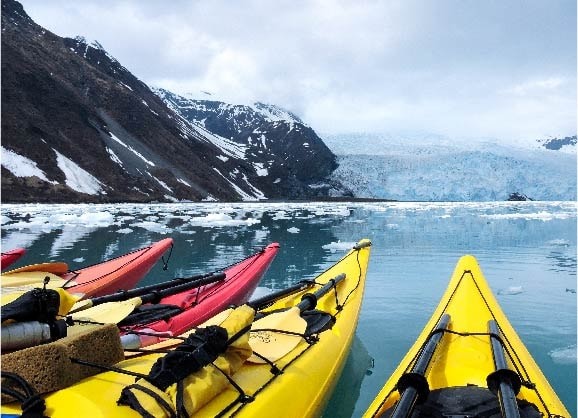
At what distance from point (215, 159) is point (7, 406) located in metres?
81.3

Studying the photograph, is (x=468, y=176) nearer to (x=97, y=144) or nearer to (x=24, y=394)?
(x=97, y=144)

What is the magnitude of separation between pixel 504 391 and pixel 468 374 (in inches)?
26.9

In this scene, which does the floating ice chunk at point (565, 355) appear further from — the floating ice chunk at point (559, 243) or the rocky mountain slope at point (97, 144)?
the rocky mountain slope at point (97, 144)

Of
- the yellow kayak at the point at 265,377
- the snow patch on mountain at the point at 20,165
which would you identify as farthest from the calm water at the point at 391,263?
the snow patch on mountain at the point at 20,165

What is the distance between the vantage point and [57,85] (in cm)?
6388

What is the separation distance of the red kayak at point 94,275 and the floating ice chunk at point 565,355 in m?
5.51

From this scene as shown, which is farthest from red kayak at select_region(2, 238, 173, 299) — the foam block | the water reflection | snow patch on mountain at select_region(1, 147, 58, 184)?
snow patch on mountain at select_region(1, 147, 58, 184)

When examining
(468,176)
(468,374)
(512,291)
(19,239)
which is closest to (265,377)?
(468,374)

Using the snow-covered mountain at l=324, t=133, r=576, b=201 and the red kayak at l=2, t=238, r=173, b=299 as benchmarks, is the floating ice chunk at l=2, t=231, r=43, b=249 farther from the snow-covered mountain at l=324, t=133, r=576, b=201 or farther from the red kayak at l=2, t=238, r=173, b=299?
the snow-covered mountain at l=324, t=133, r=576, b=201

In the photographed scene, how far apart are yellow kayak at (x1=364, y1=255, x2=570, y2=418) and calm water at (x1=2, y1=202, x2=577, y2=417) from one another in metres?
0.89

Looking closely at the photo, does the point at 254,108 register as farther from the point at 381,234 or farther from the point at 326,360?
the point at 326,360

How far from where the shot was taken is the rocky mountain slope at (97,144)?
47.9 meters

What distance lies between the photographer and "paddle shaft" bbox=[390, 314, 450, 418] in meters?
2.45

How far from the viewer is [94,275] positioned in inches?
272
